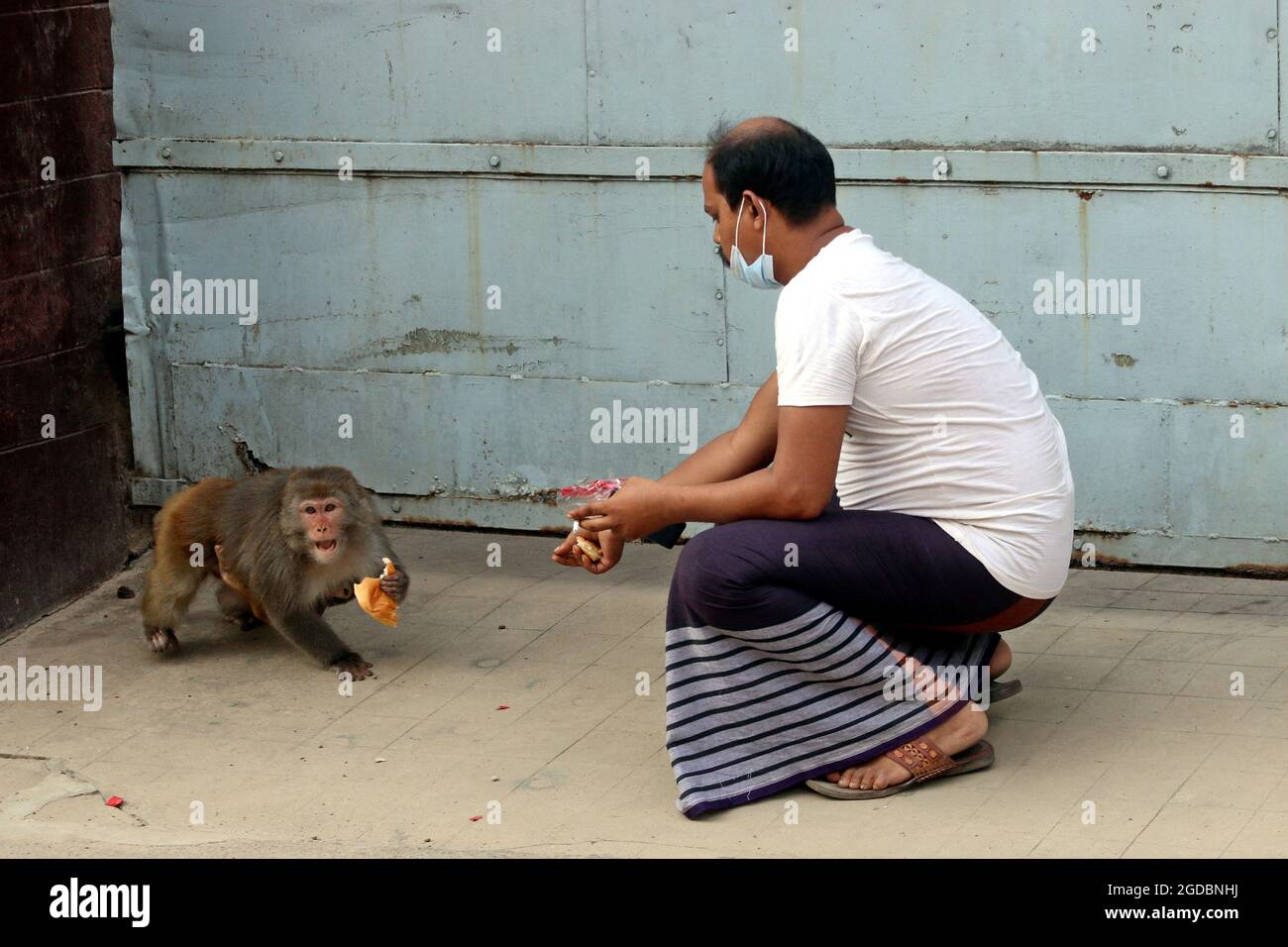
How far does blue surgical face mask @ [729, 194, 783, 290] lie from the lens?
4367 millimetres

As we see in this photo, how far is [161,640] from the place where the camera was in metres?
5.82

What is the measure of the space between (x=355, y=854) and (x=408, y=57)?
320 centimetres

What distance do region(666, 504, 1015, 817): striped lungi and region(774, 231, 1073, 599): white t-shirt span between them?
92 millimetres

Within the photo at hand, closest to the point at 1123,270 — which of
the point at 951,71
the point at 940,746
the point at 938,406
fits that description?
the point at 951,71

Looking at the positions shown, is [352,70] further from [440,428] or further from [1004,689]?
[1004,689]

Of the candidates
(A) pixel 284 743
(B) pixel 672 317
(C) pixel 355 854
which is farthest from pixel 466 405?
(C) pixel 355 854

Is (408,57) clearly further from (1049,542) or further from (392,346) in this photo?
(1049,542)

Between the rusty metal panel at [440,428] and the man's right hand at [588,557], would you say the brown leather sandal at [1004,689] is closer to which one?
the man's right hand at [588,557]

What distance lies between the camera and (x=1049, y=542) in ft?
14.3

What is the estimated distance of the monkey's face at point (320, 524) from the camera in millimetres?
5535

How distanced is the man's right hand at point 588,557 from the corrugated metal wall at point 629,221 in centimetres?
180

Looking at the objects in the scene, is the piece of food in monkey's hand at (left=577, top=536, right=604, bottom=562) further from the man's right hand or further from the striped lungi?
the striped lungi

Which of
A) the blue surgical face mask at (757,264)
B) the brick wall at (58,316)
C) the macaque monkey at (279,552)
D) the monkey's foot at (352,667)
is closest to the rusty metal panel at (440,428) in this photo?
the brick wall at (58,316)

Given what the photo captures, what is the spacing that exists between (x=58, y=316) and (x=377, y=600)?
182 centimetres
